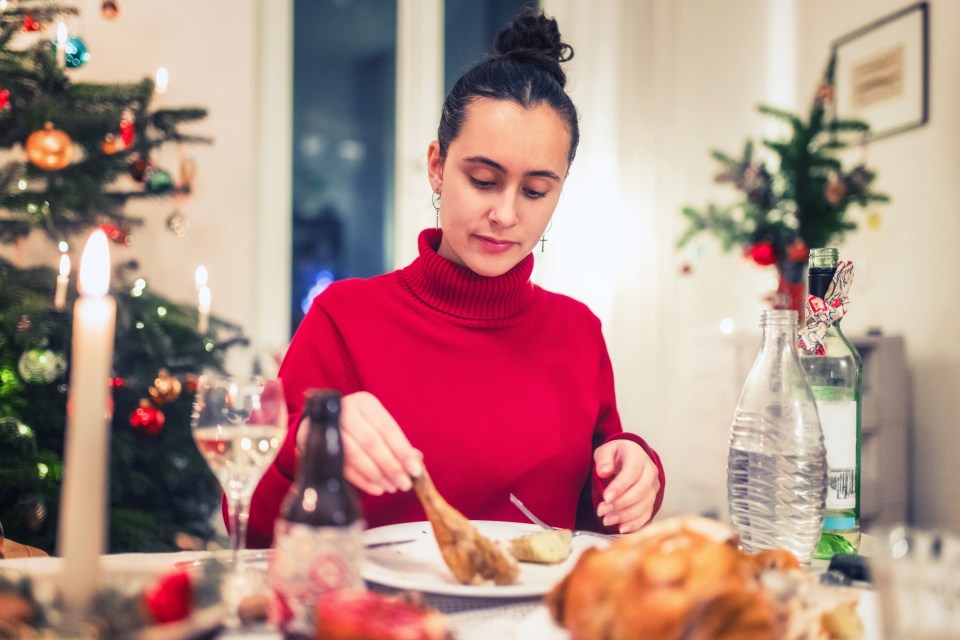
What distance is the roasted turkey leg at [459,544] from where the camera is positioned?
2.08 ft

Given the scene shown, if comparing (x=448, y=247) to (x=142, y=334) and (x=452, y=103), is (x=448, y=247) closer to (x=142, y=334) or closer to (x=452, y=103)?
(x=452, y=103)

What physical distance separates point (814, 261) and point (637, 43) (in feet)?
10.7

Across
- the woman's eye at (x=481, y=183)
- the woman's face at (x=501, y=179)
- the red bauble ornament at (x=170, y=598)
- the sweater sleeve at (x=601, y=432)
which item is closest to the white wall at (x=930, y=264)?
the sweater sleeve at (x=601, y=432)

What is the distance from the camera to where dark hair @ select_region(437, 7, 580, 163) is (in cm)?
116

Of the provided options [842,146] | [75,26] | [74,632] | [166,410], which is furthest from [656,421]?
[74,632]

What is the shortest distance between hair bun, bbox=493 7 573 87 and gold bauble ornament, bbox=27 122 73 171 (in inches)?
43.4

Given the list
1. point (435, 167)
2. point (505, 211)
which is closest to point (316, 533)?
point (505, 211)

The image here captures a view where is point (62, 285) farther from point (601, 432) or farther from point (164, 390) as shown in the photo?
point (601, 432)

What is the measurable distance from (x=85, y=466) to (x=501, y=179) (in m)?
0.78

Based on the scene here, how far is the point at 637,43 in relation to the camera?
3.83 m

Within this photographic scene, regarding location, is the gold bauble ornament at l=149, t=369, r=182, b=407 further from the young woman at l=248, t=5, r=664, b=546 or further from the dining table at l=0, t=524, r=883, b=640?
the dining table at l=0, t=524, r=883, b=640

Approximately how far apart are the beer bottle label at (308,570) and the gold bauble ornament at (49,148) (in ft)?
5.34

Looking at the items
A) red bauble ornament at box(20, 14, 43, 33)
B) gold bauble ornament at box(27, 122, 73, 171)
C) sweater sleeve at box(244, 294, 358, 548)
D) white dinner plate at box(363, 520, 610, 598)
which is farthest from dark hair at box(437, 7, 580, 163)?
red bauble ornament at box(20, 14, 43, 33)

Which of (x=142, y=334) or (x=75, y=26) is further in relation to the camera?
(x=75, y=26)
